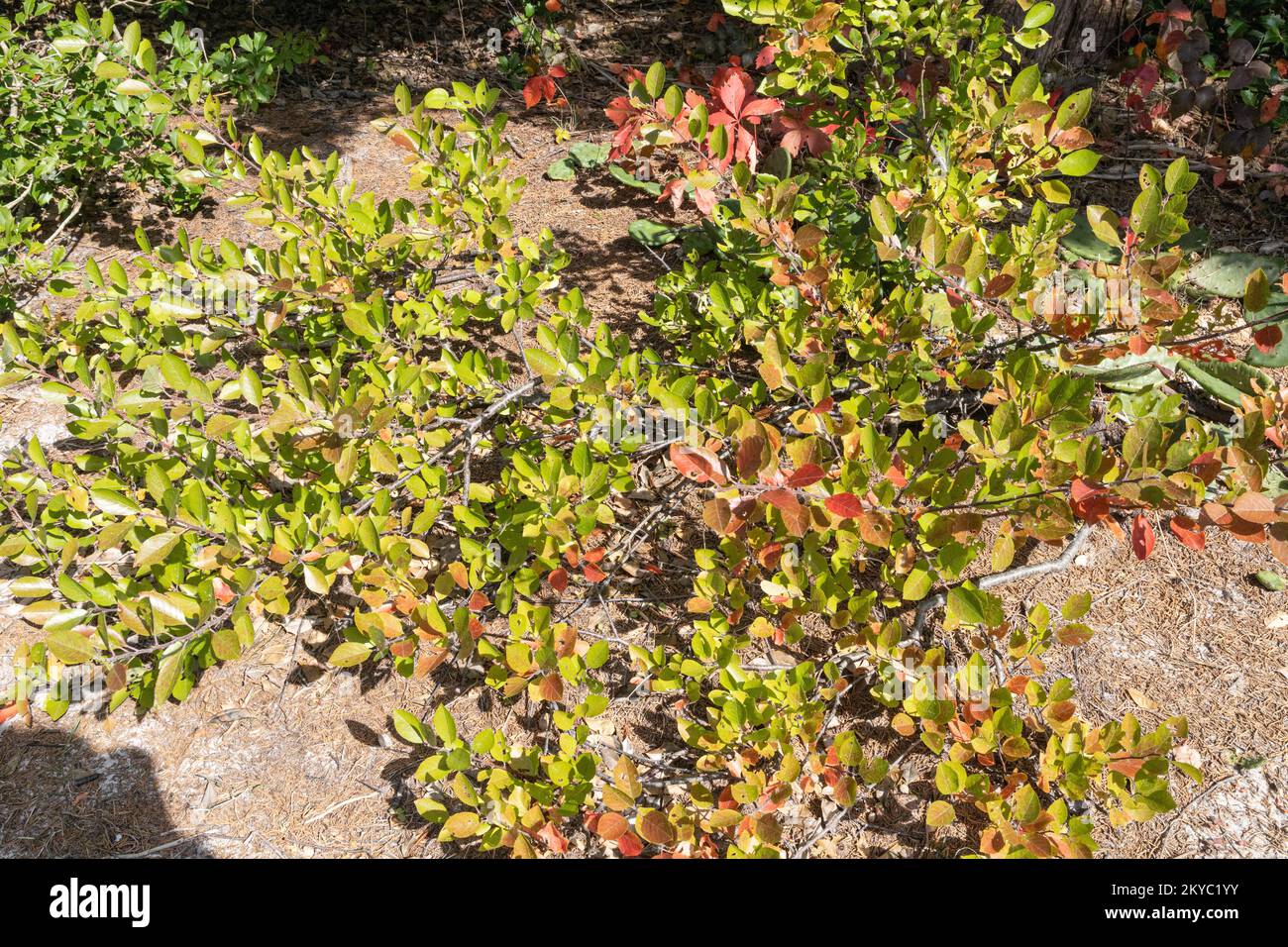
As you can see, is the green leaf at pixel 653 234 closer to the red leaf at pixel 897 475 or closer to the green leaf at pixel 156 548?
the red leaf at pixel 897 475

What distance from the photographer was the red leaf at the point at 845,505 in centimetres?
158

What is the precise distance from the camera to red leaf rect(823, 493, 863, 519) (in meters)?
1.58

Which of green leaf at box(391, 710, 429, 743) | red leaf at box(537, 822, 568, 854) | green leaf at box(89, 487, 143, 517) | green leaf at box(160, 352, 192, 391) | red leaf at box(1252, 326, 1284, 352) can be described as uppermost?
red leaf at box(1252, 326, 1284, 352)

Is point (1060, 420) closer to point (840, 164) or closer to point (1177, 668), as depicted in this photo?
point (1177, 668)

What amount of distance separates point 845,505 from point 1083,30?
3.74 metres

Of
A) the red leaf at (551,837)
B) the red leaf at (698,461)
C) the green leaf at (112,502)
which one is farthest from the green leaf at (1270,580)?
the green leaf at (112,502)

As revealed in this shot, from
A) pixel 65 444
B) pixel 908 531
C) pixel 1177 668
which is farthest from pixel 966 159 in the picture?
pixel 65 444

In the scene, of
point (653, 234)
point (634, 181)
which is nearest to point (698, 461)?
point (653, 234)

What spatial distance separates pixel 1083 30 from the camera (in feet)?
13.3

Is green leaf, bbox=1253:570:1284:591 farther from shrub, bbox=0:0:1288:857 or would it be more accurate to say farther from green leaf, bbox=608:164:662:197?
green leaf, bbox=608:164:662:197

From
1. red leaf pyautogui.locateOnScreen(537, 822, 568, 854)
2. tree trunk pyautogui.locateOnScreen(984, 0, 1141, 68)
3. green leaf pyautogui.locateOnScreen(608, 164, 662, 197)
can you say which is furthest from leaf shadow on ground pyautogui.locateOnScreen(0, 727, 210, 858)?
tree trunk pyautogui.locateOnScreen(984, 0, 1141, 68)

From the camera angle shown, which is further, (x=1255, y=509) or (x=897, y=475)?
(x=897, y=475)

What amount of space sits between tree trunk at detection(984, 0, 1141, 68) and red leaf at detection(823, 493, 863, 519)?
3.41m

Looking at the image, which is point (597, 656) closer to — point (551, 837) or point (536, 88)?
point (551, 837)
